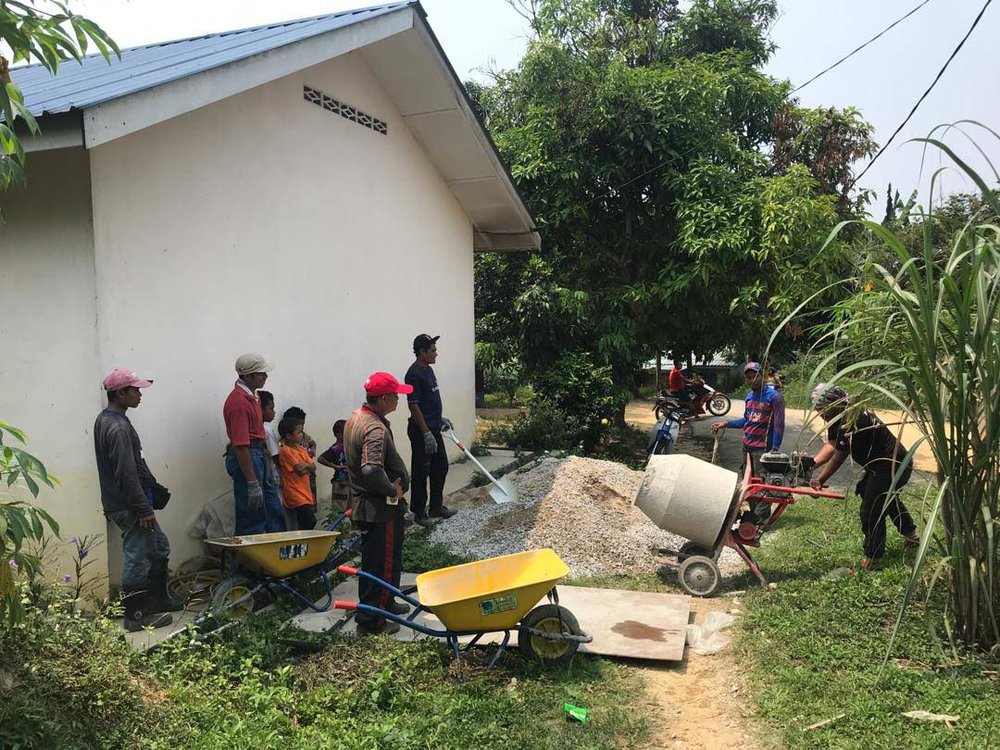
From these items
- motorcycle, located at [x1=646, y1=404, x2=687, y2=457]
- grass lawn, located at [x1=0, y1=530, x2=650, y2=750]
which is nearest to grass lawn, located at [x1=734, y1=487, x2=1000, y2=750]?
grass lawn, located at [x1=0, y1=530, x2=650, y2=750]

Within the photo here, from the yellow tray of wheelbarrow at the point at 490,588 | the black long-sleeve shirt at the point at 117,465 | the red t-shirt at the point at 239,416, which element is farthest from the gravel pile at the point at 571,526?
the black long-sleeve shirt at the point at 117,465

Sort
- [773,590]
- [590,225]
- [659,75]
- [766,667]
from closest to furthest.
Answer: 1. [766,667]
2. [773,590]
3. [659,75]
4. [590,225]

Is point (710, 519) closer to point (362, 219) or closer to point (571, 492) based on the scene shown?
point (571, 492)

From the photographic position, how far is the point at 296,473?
20.8ft

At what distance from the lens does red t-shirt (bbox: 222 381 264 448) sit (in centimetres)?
568

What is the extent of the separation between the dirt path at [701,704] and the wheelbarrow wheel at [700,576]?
0.97 meters

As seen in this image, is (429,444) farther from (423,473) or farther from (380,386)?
(380,386)

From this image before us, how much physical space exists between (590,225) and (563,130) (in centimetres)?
180

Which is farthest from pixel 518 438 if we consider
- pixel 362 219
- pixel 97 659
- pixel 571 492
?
pixel 97 659

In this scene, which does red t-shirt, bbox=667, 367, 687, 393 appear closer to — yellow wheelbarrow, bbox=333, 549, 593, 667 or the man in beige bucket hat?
the man in beige bucket hat

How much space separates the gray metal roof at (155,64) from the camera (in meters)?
4.85

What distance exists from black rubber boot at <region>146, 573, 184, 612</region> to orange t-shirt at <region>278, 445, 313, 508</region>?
54.0 inches

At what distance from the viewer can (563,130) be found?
13602 millimetres

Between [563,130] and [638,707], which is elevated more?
[563,130]
